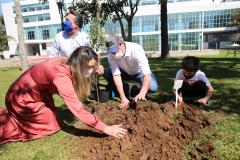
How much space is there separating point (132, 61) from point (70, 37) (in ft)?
4.76

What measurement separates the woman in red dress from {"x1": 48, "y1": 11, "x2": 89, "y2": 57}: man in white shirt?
1.91 metres

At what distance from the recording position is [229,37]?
57.2m

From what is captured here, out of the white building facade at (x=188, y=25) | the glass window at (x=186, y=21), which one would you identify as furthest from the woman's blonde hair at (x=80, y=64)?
the glass window at (x=186, y=21)

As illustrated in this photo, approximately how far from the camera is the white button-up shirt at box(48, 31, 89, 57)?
6.49 meters

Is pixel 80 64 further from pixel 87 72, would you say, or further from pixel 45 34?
pixel 45 34

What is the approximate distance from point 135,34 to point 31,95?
56.7 meters

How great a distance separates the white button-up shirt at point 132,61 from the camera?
5.73 metres

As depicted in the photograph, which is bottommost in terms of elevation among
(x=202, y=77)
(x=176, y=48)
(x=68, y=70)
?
(x=176, y=48)

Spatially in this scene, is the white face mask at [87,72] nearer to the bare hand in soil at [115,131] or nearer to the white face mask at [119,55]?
the bare hand in soil at [115,131]

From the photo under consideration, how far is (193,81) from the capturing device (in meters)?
5.94

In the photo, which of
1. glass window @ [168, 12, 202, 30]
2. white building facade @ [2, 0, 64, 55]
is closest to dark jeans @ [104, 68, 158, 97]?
glass window @ [168, 12, 202, 30]

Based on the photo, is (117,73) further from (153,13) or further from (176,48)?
(153,13)

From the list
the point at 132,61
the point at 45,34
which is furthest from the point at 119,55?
the point at 45,34

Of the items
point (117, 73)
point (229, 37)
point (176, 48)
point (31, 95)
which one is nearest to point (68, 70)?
point (31, 95)
